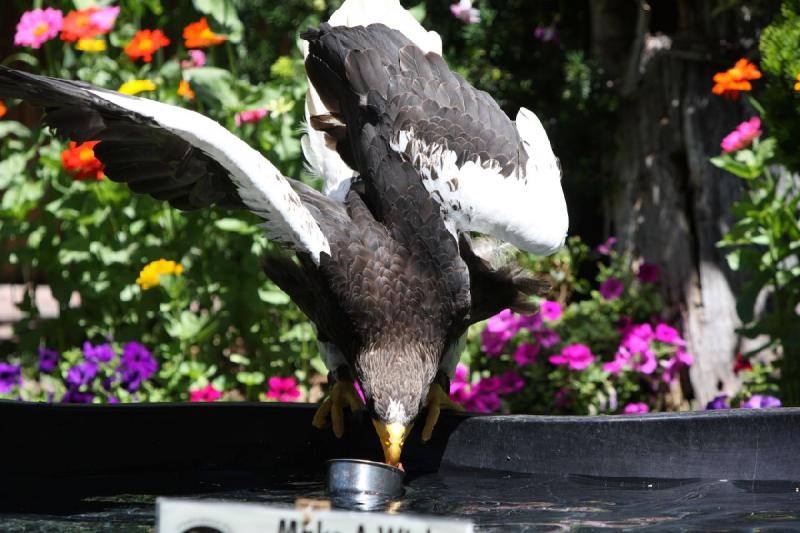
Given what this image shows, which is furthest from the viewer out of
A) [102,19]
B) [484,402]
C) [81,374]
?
[484,402]

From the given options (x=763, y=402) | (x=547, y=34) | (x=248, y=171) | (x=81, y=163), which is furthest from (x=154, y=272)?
(x=547, y=34)

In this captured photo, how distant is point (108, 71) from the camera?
175 inches

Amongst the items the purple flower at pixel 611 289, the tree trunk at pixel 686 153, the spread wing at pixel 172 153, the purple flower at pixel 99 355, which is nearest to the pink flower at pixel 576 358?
the purple flower at pixel 611 289

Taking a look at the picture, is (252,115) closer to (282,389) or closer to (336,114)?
(336,114)

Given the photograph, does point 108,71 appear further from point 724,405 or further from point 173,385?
point 724,405

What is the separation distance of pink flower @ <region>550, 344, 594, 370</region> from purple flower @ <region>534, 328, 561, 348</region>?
4.7 inches

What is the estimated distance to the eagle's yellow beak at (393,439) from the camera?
2.70 meters

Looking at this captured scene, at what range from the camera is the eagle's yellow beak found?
8.84 feet

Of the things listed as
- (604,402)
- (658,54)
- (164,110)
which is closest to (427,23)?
(658,54)

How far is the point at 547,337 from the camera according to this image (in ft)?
14.8

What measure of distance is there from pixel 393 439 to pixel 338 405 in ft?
1.62

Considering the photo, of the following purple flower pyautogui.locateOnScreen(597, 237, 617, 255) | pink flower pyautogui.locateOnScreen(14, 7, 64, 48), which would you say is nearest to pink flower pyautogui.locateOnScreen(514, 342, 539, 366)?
purple flower pyautogui.locateOnScreen(597, 237, 617, 255)

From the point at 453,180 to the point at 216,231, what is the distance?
154 centimetres

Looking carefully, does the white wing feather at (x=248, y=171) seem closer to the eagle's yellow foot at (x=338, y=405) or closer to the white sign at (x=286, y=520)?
the eagle's yellow foot at (x=338, y=405)
